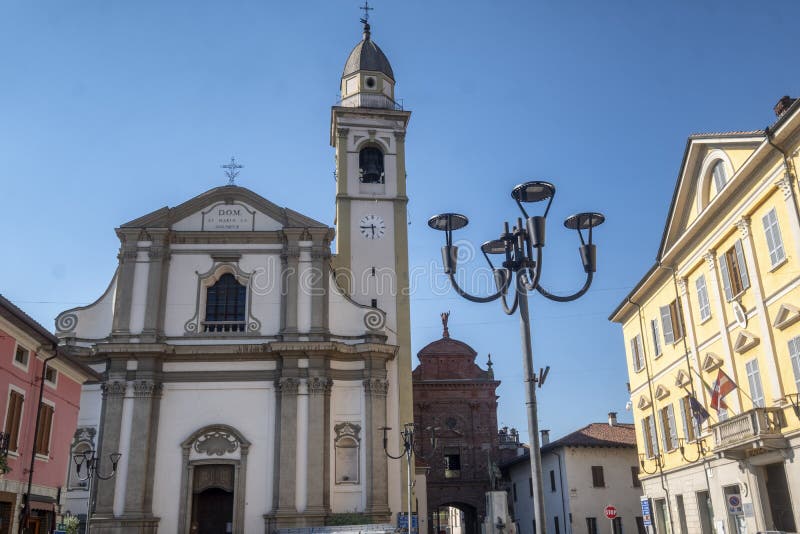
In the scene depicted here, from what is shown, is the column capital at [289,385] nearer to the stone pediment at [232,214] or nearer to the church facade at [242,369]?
the church facade at [242,369]

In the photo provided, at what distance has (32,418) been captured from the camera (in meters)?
19.6

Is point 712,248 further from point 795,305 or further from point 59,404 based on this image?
point 59,404

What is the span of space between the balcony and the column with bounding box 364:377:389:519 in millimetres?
12733

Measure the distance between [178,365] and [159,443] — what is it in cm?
305

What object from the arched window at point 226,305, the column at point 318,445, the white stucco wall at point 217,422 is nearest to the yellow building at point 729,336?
the column at point 318,445

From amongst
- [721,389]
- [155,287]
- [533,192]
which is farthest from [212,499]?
[533,192]

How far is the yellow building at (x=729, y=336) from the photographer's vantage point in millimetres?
17250

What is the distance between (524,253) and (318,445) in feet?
63.1

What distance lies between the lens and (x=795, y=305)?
16.8m

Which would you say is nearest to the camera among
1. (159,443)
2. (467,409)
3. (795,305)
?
(795,305)

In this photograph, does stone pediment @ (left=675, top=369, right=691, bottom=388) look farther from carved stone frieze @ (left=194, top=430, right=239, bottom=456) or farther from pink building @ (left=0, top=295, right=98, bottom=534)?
pink building @ (left=0, top=295, right=98, bottom=534)

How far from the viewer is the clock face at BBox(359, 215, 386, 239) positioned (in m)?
33.9

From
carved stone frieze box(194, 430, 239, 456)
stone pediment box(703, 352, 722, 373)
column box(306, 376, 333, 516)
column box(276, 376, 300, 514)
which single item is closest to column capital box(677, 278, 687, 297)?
stone pediment box(703, 352, 722, 373)

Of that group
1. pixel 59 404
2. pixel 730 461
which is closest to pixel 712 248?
pixel 730 461
